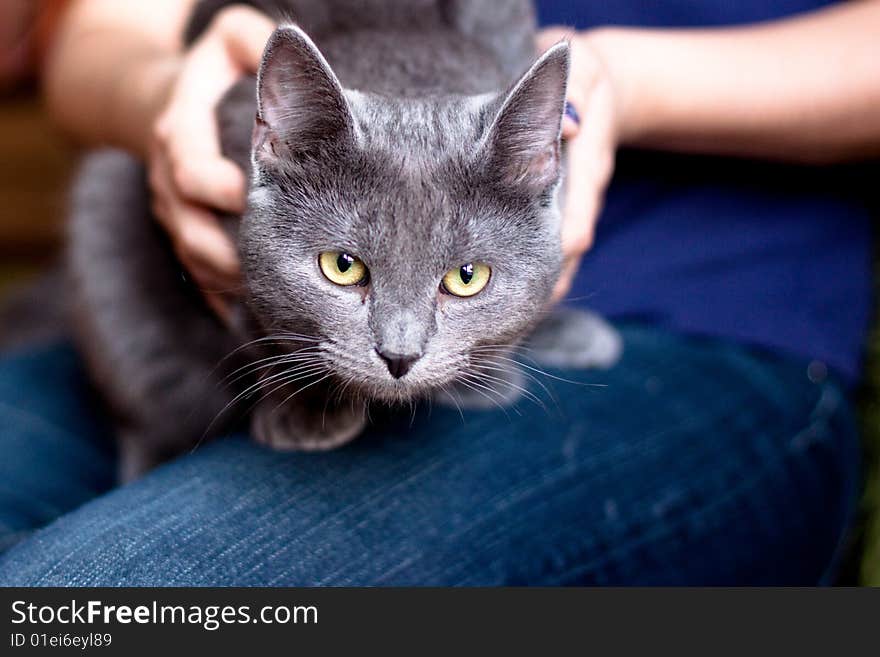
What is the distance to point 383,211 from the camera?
0.86 meters

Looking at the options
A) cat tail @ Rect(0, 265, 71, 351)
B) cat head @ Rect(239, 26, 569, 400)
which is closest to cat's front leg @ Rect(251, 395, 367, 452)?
cat head @ Rect(239, 26, 569, 400)

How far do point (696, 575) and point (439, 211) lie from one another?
0.59 metres

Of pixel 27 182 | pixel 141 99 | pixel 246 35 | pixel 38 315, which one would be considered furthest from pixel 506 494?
pixel 27 182

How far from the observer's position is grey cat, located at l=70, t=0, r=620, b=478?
2.76 feet

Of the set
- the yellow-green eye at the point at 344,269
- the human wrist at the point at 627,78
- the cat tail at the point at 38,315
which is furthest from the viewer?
the cat tail at the point at 38,315

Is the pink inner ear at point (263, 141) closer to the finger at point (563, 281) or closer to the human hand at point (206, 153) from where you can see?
the human hand at point (206, 153)

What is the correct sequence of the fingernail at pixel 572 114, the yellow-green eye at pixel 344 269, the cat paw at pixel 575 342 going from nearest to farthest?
1. the yellow-green eye at pixel 344 269
2. the fingernail at pixel 572 114
3. the cat paw at pixel 575 342

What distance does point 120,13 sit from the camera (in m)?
1.52

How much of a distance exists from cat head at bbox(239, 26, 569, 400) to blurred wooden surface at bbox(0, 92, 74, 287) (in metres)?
2.39

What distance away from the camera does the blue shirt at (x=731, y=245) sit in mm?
1274

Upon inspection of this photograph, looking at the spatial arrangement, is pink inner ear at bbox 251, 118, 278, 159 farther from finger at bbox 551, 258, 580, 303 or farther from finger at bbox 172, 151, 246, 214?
finger at bbox 551, 258, 580, 303

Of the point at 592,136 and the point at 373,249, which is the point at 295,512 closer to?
the point at 373,249

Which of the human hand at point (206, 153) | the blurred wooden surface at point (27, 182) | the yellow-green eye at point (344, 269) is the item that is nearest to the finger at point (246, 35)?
the human hand at point (206, 153)

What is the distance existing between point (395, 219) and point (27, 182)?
2.62m
